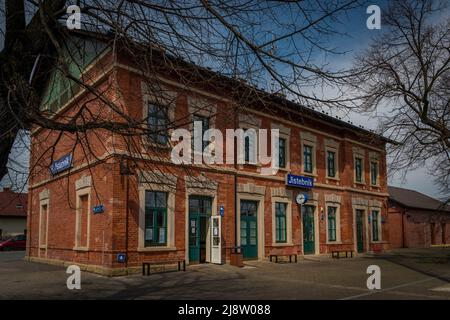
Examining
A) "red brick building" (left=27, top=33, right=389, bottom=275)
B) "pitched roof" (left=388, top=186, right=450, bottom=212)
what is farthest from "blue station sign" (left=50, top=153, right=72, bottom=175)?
"pitched roof" (left=388, top=186, right=450, bottom=212)

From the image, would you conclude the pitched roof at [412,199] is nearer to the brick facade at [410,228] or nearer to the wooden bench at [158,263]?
the brick facade at [410,228]

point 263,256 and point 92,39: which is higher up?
point 92,39

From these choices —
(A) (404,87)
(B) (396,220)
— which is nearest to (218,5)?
(A) (404,87)

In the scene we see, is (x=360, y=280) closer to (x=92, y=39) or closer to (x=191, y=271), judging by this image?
(x=191, y=271)

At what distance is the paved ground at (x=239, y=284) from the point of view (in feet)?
37.0

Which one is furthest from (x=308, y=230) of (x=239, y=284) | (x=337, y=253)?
(x=239, y=284)

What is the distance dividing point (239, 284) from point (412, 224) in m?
30.0

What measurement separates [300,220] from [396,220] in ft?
61.2

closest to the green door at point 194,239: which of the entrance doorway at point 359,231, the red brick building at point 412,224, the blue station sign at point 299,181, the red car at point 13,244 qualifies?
the blue station sign at point 299,181

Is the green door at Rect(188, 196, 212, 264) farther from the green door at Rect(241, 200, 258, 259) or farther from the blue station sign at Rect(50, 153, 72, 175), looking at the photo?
the blue station sign at Rect(50, 153, 72, 175)

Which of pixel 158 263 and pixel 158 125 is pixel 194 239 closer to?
pixel 158 263

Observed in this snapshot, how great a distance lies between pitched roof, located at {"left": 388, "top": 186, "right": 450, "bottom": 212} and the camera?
3981cm

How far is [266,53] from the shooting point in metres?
5.60

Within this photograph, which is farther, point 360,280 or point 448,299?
point 360,280
